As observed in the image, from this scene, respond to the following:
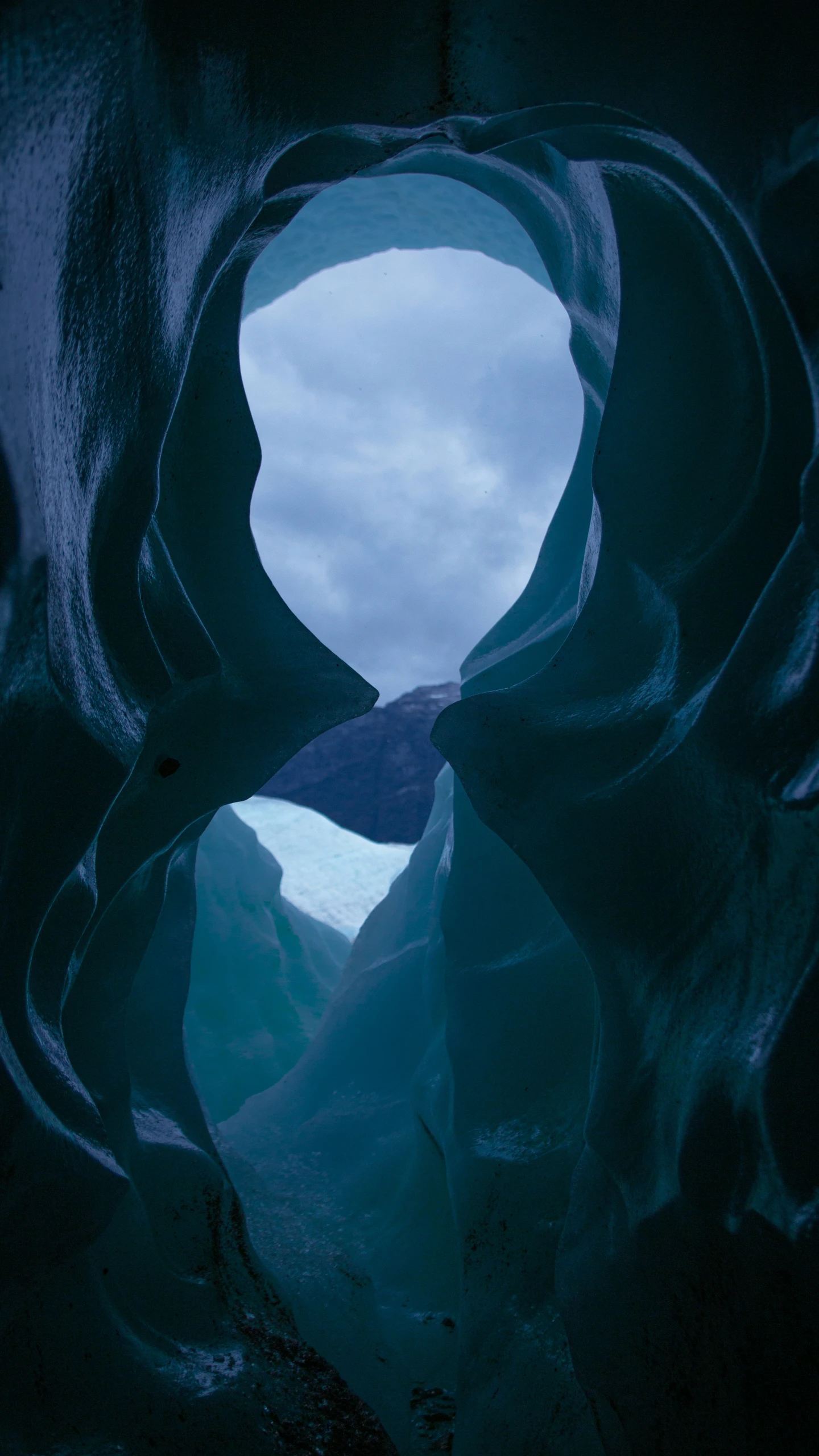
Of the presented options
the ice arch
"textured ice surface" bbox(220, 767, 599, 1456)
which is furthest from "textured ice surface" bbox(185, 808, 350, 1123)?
the ice arch

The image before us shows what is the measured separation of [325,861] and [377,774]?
152 inches

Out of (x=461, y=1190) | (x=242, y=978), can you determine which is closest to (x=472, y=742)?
(x=461, y=1190)

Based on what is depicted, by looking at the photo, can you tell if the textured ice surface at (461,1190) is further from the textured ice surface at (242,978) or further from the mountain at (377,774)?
the mountain at (377,774)

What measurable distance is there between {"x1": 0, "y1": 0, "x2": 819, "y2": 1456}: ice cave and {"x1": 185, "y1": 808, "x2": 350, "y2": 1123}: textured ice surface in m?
2.82

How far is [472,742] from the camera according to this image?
225 centimetres

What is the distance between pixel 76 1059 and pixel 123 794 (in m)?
0.80

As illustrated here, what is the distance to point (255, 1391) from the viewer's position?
77.1 inches

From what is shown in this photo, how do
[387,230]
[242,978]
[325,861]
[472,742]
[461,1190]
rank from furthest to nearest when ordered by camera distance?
1. [325,861]
2. [242,978]
3. [387,230]
4. [461,1190]
5. [472,742]

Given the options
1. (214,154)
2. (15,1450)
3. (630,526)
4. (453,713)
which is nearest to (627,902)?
(453,713)

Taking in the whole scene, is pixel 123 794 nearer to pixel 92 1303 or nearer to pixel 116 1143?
pixel 116 1143

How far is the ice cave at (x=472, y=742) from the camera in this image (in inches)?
48.9

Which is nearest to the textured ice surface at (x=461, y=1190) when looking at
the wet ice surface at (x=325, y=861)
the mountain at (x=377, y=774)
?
the wet ice surface at (x=325, y=861)

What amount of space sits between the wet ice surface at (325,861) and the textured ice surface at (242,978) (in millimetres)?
2593

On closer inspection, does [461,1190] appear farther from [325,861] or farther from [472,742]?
[325,861]
